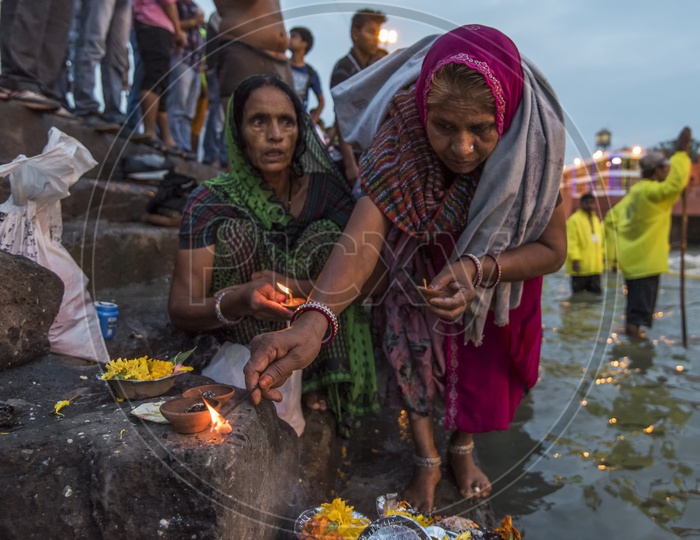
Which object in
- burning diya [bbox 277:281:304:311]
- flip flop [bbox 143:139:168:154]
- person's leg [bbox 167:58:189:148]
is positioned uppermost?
person's leg [bbox 167:58:189:148]

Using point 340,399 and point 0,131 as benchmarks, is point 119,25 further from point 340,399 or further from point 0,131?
point 340,399

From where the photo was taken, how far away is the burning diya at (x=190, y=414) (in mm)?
1455

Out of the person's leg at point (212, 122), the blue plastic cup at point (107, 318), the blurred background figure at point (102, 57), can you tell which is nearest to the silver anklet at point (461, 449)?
the blue plastic cup at point (107, 318)

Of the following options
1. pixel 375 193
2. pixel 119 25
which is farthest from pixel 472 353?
pixel 119 25

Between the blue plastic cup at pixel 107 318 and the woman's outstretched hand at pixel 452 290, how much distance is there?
5.31 ft

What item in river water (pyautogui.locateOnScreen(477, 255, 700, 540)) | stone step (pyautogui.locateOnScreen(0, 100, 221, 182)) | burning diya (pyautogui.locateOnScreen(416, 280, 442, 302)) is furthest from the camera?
stone step (pyautogui.locateOnScreen(0, 100, 221, 182))

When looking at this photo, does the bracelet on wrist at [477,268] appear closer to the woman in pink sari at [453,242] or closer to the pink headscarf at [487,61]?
the woman in pink sari at [453,242]

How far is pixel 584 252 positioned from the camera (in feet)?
27.0

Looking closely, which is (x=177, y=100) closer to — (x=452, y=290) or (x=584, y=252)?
(x=452, y=290)

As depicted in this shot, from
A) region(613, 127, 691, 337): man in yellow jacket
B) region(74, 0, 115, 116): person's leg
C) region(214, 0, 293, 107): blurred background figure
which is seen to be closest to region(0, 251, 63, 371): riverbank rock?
region(214, 0, 293, 107): blurred background figure

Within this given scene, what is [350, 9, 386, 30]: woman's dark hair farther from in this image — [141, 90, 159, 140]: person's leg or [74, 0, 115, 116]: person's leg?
[141, 90, 159, 140]: person's leg

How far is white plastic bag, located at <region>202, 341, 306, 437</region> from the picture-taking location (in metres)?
2.32

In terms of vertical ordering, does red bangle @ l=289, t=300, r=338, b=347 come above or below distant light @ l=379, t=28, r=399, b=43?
below

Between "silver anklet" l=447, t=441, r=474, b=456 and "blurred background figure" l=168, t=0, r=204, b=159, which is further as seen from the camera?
"blurred background figure" l=168, t=0, r=204, b=159
